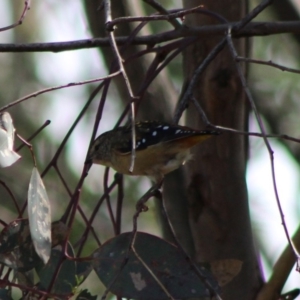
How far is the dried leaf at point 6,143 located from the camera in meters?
1.63

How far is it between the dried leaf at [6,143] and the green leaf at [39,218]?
4.8 inches

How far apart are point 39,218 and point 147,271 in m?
0.39

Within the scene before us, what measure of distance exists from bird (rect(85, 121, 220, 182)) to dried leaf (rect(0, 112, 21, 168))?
723mm

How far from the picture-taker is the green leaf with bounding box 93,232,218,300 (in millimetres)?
1896

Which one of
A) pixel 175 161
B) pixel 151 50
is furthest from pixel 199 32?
pixel 175 161

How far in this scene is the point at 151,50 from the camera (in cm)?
215

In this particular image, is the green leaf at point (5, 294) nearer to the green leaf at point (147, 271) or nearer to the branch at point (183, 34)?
the green leaf at point (147, 271)

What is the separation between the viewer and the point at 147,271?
1954 millimetres

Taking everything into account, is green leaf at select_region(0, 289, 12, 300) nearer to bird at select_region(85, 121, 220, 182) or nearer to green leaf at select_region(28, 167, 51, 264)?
green leaf at select_region(28, 167, 51, 264)

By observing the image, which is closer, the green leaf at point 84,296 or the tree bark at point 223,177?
the green leaf at point 84,296

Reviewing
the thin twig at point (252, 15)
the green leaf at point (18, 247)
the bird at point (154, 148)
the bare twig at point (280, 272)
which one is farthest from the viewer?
the bird at point (154, 148)

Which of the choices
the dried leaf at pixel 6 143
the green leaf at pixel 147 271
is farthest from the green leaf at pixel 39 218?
the green leaf at pixel 147 271

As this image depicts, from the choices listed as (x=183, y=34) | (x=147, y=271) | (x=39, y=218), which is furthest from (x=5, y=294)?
(x=183, y=34)

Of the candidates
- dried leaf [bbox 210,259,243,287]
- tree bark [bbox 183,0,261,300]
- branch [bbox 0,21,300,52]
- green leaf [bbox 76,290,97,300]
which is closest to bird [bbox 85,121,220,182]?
tree bark [bbox 183,0,261,300]
